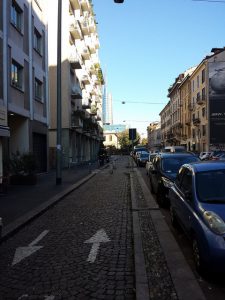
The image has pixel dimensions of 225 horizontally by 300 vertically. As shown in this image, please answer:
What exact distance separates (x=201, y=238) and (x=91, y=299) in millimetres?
1622

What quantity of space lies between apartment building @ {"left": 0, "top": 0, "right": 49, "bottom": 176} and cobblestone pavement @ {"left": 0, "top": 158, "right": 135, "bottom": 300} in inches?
334

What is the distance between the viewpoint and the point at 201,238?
5.42 meters

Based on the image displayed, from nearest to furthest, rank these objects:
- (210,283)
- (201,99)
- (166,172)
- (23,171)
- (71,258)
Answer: (210,283) → (71,258) → (166,172) → (23,171) → (201,99)

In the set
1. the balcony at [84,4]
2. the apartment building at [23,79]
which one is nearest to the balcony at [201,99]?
the balcony at [84,4]

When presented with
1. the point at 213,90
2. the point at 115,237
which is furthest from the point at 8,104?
the point at 213,90

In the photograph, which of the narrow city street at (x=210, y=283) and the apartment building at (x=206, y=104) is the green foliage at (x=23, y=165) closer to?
the narrow city street at (x=210, y=283)

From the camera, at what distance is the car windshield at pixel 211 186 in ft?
20.5

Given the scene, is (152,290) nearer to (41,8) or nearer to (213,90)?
(41,8)

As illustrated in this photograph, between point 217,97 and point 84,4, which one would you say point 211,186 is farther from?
point 217,97

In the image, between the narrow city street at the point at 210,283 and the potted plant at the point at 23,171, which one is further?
the potted plant at the point at 23,171

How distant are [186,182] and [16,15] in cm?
1758

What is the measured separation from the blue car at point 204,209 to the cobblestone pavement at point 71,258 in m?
0.98

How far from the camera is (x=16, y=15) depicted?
2197 cm

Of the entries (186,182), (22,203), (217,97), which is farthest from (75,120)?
(186,182)
